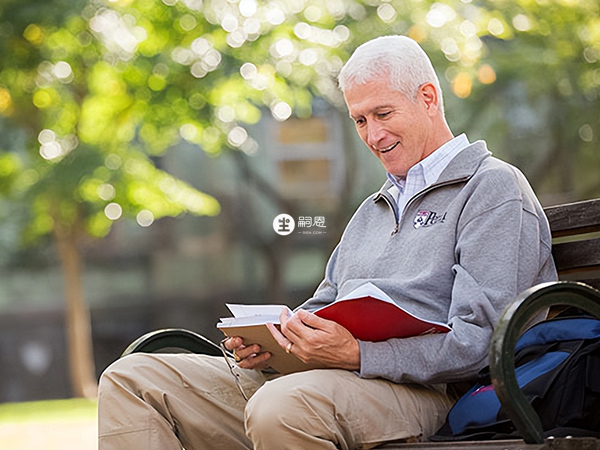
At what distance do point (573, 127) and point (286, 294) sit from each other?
98.7 inches

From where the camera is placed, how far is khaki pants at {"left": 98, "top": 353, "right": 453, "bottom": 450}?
1766 mm

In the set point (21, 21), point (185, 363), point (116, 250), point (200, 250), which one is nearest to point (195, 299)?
point (200, 250)

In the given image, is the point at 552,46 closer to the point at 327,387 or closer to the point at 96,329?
the point at 96,329

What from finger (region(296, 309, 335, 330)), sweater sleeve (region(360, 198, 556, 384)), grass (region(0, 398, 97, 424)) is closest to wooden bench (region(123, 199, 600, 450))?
sweater sleeve (region(360, 198, 556, 384))

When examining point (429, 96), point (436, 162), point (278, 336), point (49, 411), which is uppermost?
point (429, 96)

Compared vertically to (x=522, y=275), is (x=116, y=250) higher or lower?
lower

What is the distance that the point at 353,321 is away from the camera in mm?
1829

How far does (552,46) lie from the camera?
24.7 feet

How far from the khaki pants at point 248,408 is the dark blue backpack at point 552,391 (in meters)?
0.09

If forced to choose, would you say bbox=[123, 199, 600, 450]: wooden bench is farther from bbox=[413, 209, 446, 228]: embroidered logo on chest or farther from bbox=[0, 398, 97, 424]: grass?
bbox=[0, 398, 97, 424]: grass

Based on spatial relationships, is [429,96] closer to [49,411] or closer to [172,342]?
[172,342]

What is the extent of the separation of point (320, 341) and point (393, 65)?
2.10ft

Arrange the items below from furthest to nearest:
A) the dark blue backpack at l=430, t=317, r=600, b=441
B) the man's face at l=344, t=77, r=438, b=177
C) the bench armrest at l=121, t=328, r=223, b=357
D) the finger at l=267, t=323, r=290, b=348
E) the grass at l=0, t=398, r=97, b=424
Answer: the grass at l=0, t=398, r=97, b=424 → the bench armrest at l=121, t=328, r=223, b=357 → the man's face at l=344, t=77, r=438, b=177 → the finger at l=267, t=323, r=290, b=348 → the dark blue backpack at l=430, t=317, r=600, b=441

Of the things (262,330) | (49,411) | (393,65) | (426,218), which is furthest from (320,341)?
(49,411)
